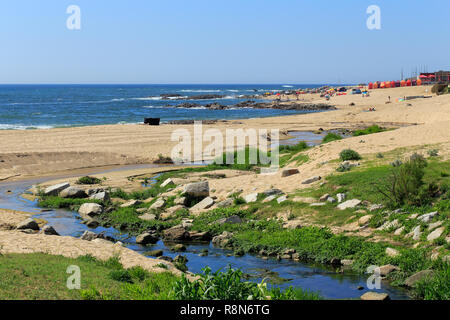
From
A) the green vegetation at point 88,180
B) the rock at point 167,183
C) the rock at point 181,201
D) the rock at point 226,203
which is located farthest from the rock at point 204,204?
the green vegetation at point 88,180

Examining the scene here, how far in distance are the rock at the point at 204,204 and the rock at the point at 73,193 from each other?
5941 millimetres

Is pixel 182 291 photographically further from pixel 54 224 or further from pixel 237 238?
pixel 54 224

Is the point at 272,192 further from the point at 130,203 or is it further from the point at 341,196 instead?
the point at 130,203

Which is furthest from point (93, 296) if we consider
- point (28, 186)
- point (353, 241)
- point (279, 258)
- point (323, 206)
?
point (28, 186)

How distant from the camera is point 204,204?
18328 millimetres

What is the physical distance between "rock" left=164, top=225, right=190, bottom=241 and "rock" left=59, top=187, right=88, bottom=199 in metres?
7.28

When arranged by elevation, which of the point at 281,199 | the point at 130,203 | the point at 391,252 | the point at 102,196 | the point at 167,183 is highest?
the point at 281,199

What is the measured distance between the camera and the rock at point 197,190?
19.2 metres

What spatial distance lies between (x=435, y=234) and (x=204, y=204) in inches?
339

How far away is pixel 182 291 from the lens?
24.9 ft

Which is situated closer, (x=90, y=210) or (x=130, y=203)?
(x=90, y=210)

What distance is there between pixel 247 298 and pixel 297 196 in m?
9.55

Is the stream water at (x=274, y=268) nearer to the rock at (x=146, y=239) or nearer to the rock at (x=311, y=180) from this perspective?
the rock at (x=146, y=239)

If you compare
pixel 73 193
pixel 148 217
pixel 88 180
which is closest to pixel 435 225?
pixel 148 217
